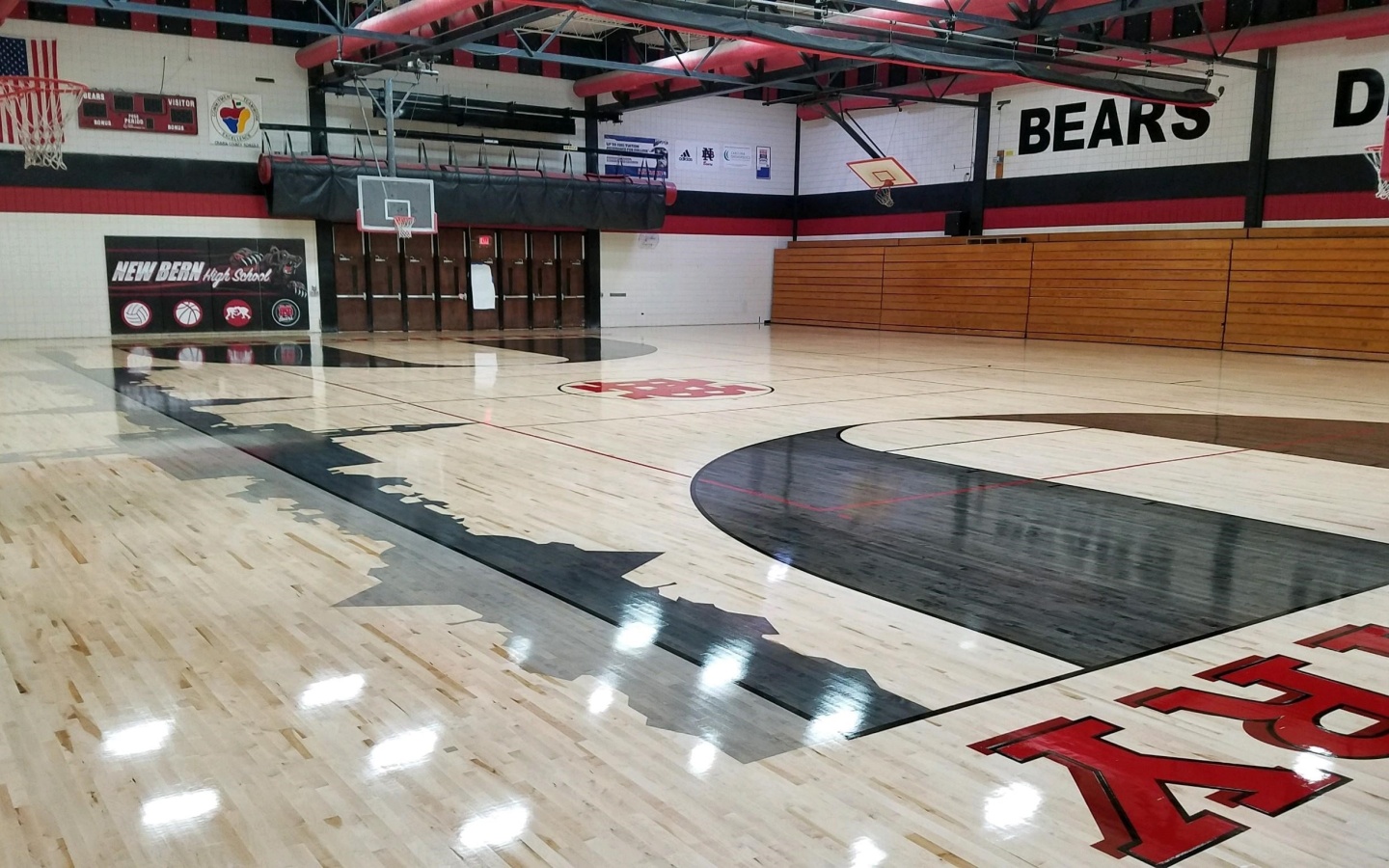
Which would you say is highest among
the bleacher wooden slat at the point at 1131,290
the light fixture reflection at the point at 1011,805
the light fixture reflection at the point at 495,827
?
A: the bleacher wooden slat at the point at 1131,290

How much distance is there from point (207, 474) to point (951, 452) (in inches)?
180

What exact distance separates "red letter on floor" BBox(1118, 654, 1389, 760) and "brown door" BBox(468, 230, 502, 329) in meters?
18.6

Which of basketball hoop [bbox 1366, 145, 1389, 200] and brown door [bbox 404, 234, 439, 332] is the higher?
basketball hoop [bbox 1366, 145, 1389, 200]

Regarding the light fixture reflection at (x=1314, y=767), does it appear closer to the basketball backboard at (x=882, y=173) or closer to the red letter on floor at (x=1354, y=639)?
the red letter on floor at (x=1354, y=639)

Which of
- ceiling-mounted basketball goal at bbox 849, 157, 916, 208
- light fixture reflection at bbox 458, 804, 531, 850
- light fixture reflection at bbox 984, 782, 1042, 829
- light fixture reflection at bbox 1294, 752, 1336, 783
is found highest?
ceiling-mounted basketball goal at bbox 849, 157, 916, 208

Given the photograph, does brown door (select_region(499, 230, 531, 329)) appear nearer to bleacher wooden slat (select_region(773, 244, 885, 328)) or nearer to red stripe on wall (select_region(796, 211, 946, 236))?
bleacher wooden slat (select_region(773, 244, 885, 328))

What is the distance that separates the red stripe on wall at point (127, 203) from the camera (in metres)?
16.8

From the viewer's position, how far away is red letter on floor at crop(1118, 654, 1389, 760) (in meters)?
2.81

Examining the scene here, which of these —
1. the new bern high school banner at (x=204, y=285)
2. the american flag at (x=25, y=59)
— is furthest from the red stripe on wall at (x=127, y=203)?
the american flag at (x=25, y=59)

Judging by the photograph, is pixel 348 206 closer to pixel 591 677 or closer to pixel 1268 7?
pixel 1268 7

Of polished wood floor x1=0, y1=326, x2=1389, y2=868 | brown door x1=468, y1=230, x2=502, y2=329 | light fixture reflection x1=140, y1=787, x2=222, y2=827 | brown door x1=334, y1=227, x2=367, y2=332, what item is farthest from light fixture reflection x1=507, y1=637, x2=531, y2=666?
brown door x1=468, y1=230, x2=502, y2=329

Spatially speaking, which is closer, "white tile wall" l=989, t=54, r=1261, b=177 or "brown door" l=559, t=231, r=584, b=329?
"white tile wall" l=989, t=54, r=1261, b=177

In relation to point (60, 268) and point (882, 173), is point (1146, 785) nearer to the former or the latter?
point (60, 268)

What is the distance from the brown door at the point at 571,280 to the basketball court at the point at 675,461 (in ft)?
0.42
